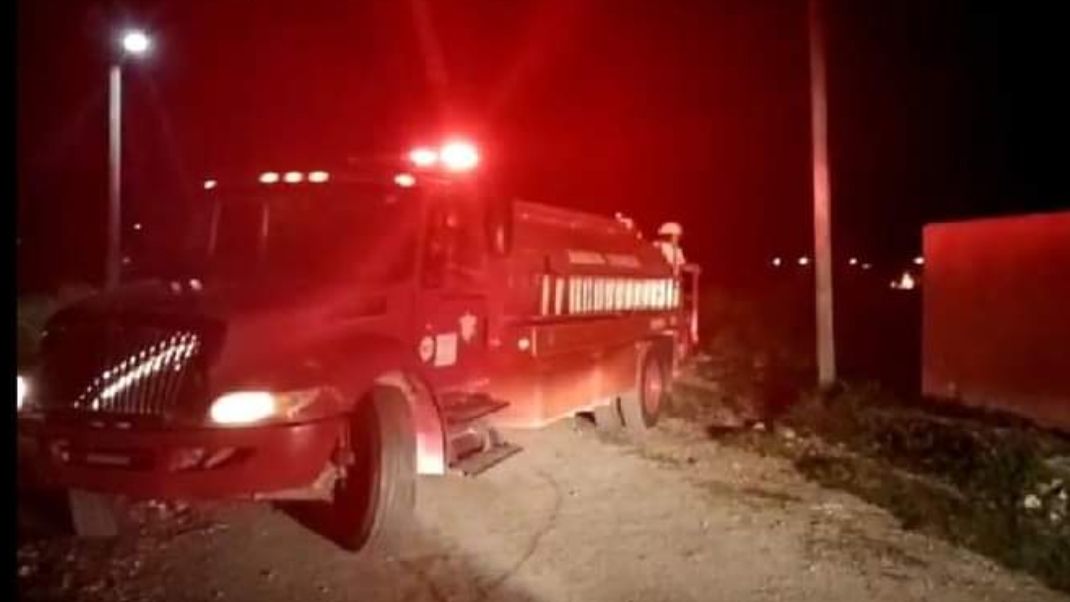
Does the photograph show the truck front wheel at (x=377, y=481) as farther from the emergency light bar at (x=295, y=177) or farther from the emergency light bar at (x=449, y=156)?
the emergency light bar at (x=449, y=156)

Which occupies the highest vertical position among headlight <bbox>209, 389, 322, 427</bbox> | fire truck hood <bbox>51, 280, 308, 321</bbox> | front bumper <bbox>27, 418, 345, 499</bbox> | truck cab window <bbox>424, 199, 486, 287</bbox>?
truck cab window <bbox>424, 199, 486, 287</bbox>

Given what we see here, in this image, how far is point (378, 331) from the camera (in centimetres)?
906

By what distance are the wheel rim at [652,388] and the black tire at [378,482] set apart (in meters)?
6.55

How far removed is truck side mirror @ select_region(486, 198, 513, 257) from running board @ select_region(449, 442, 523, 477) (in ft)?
4.88

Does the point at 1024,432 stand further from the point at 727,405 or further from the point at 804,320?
the point at 804,320

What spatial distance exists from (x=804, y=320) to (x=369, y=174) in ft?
81.5

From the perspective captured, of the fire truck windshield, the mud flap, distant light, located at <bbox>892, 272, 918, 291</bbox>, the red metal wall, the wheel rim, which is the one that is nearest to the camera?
the mud flap

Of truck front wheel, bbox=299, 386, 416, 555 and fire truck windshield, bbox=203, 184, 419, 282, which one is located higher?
fire truck windshield, bbox=203, 184, 419, 282

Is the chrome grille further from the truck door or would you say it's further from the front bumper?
the truck door

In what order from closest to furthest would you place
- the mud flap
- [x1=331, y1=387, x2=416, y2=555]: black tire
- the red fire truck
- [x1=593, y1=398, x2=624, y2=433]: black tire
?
the red fire truck → [x1=331, y1=387, x2=416, y2=555]: black tire → the mud flap → [x1=593, y1=398, x2=624, y2=433]: black tire

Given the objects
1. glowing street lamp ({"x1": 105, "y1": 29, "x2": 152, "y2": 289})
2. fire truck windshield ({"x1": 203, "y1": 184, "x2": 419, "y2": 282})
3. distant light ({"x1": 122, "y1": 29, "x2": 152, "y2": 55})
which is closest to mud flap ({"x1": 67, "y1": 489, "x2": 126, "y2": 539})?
fire truck windshield ({"x1": 203, "y1": 184, "x2": 419, "y2": 282})

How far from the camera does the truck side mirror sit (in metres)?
10.1

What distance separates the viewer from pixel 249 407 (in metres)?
7.94

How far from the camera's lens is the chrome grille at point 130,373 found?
8016 millimetres
